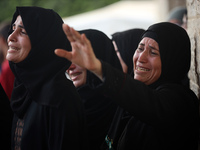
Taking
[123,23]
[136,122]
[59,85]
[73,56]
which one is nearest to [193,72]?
[136,122]

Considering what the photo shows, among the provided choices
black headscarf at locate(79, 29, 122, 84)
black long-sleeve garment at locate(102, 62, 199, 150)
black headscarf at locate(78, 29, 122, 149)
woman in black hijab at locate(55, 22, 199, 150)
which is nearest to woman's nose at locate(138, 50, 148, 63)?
woman in black hijab at locate(55, 22, 199, 150)

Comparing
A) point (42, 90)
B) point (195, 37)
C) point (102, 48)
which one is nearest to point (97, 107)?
point (102, 48)

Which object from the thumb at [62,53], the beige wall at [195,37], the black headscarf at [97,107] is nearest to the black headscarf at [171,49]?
the beige wall at [195,37]

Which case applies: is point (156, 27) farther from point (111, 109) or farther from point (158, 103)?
point (111, 109)

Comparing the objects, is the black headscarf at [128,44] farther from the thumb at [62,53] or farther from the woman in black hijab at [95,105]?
the thumb at [62,53]

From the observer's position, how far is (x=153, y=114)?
4.92ft

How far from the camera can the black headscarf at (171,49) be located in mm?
1854

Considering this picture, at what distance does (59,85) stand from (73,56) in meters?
0.46

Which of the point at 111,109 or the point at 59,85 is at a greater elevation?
the point at 59,85

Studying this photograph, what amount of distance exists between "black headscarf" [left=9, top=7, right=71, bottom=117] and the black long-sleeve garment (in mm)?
494

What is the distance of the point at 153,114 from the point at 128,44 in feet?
5.04

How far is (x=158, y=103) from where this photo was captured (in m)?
1.53

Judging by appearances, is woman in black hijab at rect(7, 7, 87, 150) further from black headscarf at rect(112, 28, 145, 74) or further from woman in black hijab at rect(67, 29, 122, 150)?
black headscarf at rect(112, 28, 145, 74)

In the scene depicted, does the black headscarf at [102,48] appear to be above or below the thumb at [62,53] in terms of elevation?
below
